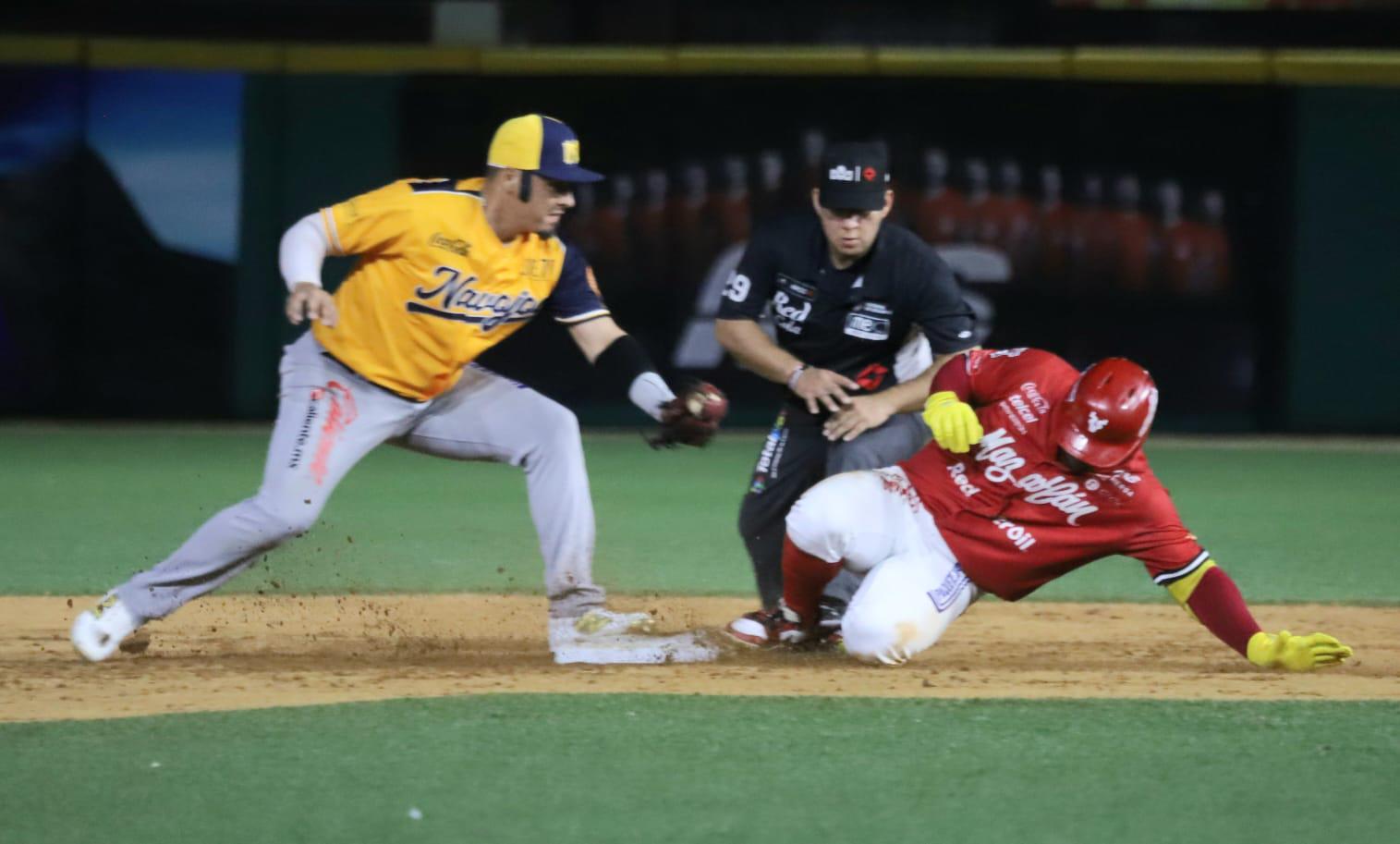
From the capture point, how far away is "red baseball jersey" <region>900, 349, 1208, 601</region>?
16.8 feet

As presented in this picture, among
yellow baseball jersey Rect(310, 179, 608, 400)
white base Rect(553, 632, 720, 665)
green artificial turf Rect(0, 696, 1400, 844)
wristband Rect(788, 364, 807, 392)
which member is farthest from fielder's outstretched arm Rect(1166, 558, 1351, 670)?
yellow baseball jersey Rect(310, 179, 608, 400)

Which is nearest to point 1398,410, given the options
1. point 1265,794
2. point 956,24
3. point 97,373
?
point 956,24

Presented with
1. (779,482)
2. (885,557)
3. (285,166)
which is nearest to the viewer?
(885,557)

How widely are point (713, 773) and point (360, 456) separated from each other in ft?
5.72

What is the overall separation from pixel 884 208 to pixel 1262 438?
28.2ft

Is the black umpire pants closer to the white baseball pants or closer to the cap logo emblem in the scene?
the white baseball pants

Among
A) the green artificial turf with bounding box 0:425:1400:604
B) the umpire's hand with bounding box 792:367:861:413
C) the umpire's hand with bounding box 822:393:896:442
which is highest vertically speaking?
the umpire's hand with bounding box 792:367:861:413

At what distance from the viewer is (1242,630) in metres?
5.09

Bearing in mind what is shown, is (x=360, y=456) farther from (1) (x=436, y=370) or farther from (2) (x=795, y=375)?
(2) (x=795, y=375)

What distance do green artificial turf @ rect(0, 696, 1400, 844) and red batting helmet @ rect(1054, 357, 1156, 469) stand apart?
0.68 m

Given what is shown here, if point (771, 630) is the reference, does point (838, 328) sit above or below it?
above

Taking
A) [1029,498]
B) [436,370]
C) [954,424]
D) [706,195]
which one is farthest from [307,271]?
[706,195]

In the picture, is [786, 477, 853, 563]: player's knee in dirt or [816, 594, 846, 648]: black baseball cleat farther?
[816, 594, 846, 648]: black baseball cleat

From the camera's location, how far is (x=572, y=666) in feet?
17.3
